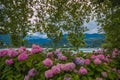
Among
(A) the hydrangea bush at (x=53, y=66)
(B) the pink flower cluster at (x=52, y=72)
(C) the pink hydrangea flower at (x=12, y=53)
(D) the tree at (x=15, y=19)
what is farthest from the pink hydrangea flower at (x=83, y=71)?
(D) the tree at (x=15, y=19)

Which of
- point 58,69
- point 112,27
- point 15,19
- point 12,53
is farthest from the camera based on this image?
point 15,19

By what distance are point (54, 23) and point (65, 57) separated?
27.2 ft

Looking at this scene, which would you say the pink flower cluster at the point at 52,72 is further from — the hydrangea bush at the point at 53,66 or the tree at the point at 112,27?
the tree at the point at 112,27

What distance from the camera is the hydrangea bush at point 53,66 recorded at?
451 cm

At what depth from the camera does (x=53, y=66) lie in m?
4.55

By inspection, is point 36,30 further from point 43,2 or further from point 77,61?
point 77,61

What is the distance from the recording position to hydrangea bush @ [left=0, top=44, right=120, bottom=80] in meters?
4.51

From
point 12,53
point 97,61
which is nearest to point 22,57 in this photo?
point 12,53

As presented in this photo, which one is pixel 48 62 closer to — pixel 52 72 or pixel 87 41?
pixel 52 72

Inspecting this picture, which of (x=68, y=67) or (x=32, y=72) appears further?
(x=32, y=72)

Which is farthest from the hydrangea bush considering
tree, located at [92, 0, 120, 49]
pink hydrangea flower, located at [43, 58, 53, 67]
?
tree, located at [92, 0, 120, 49]

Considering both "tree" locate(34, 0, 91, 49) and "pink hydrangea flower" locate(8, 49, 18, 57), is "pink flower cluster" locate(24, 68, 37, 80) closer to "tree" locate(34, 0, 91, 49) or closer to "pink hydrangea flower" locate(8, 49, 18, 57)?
"pink hydrangea flower" locate(8, 49, 18, 57)

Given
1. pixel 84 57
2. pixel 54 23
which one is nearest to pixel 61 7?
pixel 54 23

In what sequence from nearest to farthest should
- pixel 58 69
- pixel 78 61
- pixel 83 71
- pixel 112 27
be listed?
1. pixel 58 69
2. pixel 83 71
3. pixel 78 61
4. pixel 112 27
